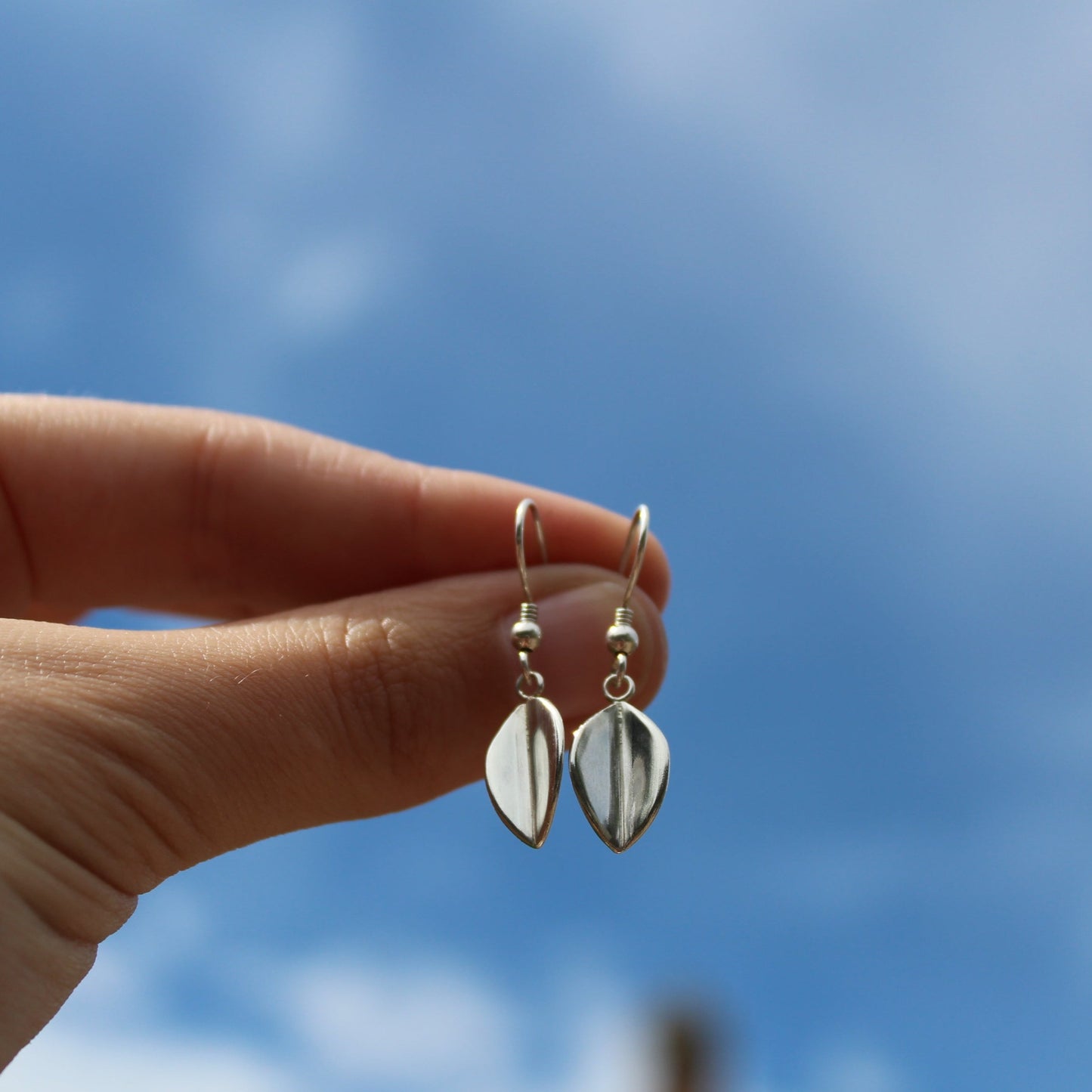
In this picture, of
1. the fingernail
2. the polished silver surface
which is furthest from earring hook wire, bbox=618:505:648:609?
the fingernail

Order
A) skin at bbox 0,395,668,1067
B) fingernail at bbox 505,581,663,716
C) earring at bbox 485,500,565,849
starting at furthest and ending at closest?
fingernail at bbox 505,581,663,716, earring at bbox 485,500,565,849, skin at bbox 0,395,668,1067

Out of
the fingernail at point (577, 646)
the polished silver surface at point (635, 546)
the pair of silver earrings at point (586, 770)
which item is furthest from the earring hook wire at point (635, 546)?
the pair of silver earrings at point (586, 770)

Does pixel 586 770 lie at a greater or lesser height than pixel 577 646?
lesser

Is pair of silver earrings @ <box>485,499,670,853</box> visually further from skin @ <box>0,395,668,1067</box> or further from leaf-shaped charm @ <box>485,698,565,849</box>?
skin @ <box>0,395,668,1067</box>

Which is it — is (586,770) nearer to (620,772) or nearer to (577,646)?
(620,772)

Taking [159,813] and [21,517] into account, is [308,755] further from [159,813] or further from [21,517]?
[21,517]

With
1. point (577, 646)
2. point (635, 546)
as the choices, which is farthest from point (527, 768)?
point (635, 546)

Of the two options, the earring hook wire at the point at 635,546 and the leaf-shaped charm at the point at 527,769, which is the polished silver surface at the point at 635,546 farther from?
the leaf-shaped charm at the point at 527,769
